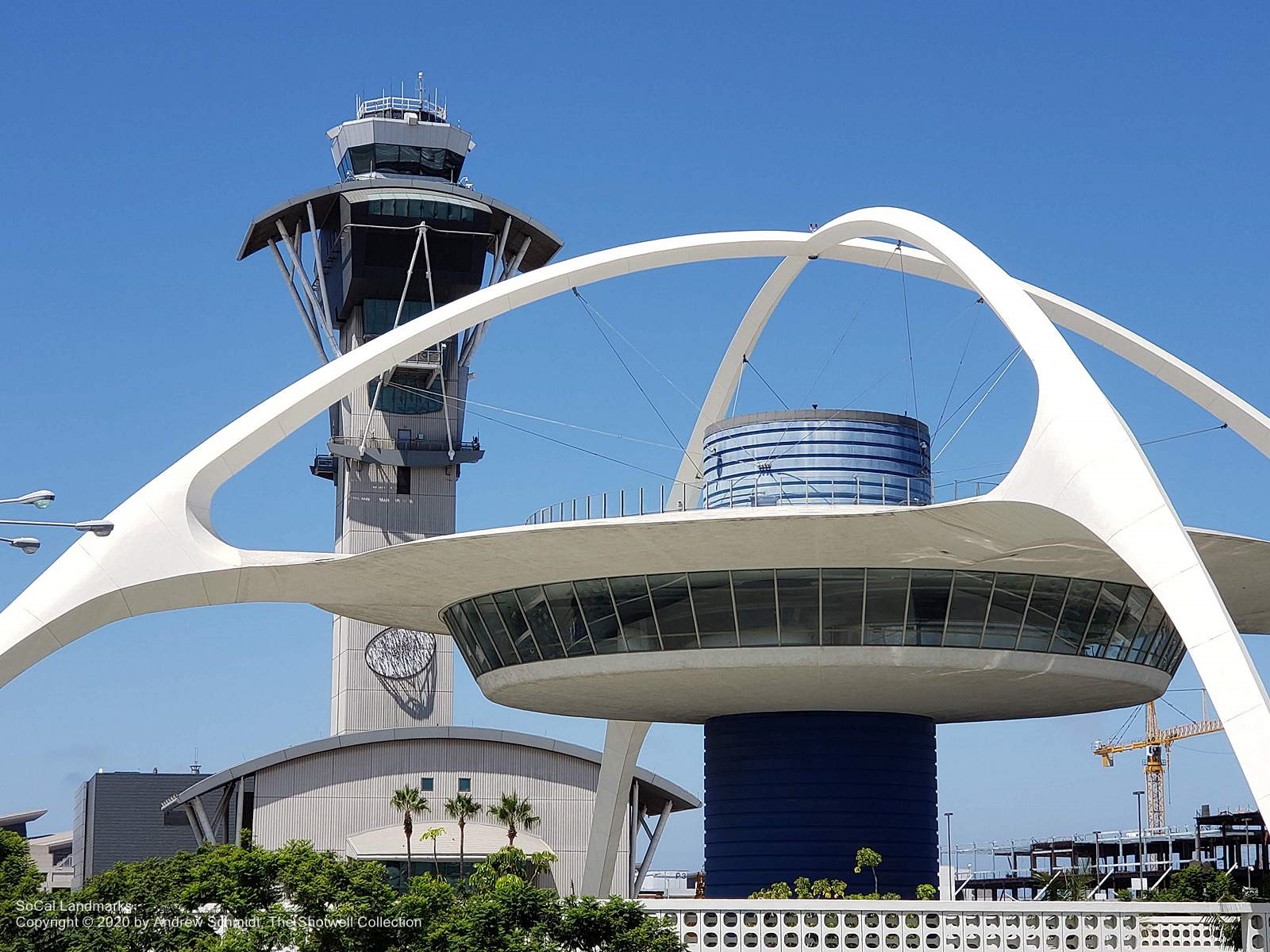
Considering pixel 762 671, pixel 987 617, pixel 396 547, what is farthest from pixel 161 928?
pixel 987 617

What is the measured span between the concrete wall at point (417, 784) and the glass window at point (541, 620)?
116 feet

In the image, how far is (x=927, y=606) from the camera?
4178 cm

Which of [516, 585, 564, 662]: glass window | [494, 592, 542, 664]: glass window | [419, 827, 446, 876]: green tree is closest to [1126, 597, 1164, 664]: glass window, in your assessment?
[516, 585, 564, 662]: glass window

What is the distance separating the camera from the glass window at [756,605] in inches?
1639

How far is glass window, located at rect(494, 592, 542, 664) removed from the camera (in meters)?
45.2

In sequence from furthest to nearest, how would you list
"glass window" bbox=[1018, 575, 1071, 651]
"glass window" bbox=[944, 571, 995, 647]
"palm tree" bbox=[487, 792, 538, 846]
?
1. "palm tree" bbox=[487, 792, 538, 846]
2. "glass window" bbox=[1018, 575, 1071, 651]
3. "glass window" bbox=[944, 571, 995, 647]

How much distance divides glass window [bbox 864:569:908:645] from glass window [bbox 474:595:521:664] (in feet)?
33.1

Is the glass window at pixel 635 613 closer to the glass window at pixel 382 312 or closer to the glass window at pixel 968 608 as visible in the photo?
the glass window at pixel 968 608

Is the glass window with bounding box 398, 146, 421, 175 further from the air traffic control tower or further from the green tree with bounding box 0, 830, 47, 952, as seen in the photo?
the green tree with bounding box 0, 830, 47, 952

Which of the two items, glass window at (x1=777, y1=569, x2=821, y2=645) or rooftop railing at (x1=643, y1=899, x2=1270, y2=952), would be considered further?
glass window at (x1=777, y1=569, x2=821, y2=645)

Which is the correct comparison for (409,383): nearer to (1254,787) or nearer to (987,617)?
(987,617)

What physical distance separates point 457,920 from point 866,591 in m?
13.6

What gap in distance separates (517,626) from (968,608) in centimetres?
1197

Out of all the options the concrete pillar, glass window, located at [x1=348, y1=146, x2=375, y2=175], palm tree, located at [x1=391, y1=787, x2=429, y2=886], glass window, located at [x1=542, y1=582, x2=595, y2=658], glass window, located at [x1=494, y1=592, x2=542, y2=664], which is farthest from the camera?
glass window, located at [x1=348, y1=146, x2=375, y2=175]
